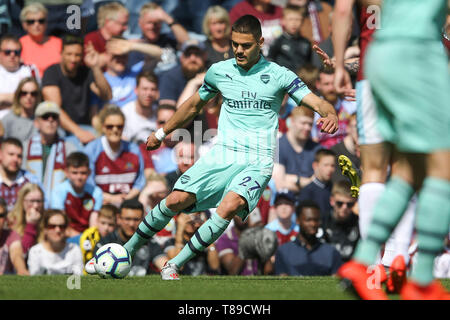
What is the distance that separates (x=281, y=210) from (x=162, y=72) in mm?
2705

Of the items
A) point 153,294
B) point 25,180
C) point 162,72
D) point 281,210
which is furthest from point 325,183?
point 153,294

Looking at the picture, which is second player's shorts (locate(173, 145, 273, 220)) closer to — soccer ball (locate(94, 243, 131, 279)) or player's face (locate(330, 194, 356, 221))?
Result: soccer ball (locate(94, 243, 131, 279))

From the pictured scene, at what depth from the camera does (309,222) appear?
1011 cm

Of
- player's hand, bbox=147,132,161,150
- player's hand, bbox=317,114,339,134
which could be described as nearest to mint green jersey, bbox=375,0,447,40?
player's hand, bbox=317,114,339,134

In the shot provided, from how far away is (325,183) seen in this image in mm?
10828

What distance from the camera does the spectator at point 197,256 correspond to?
33.2ft

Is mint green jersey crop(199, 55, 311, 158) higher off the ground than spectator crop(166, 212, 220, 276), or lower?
higher

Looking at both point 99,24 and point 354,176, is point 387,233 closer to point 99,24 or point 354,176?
point 354,176

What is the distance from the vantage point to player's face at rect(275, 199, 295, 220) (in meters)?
10.6

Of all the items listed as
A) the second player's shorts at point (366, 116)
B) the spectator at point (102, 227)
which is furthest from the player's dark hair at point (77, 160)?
the second player's shorts at point (366, 116)

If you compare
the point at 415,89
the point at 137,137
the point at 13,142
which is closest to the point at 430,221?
the point at 415,89

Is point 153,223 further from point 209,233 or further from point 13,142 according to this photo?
point 13,142

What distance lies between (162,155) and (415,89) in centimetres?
692

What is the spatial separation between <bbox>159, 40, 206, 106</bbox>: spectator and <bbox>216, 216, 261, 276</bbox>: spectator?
2236mm
